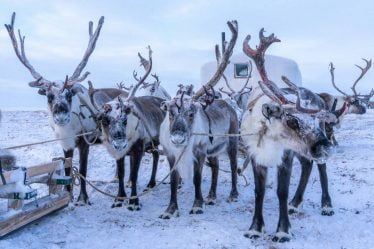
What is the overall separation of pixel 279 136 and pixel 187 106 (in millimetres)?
1435

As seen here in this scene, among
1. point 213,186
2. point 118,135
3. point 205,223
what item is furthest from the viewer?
point 213,186

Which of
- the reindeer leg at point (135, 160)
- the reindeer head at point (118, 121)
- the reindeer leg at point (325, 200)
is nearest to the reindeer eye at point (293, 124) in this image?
the reindeer leg at point (325, 200)

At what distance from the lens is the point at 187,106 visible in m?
6.10

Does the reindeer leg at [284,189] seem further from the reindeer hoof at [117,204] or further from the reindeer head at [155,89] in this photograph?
the reindeer head at [155,89]

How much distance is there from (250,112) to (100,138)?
2460mm

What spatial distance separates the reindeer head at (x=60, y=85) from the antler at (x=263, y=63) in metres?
2.62

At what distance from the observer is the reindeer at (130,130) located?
6289 mm

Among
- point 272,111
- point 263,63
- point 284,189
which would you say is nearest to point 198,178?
point 284,189

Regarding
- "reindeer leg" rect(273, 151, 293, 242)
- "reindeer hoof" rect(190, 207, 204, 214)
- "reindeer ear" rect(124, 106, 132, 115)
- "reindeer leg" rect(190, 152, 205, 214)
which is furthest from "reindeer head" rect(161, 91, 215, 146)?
"reindeer leg" rect(273, 151, 293, 242)

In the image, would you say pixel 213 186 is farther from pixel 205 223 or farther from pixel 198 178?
pixel 205 223

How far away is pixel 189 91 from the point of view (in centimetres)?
643

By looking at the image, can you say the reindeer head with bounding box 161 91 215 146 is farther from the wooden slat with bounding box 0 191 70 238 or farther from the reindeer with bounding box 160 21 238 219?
the wooden slat with bounding box 0 191 70 238

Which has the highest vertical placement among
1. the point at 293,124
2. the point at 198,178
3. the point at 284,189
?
the point at 293,124

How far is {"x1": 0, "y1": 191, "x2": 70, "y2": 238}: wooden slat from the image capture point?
480cm
